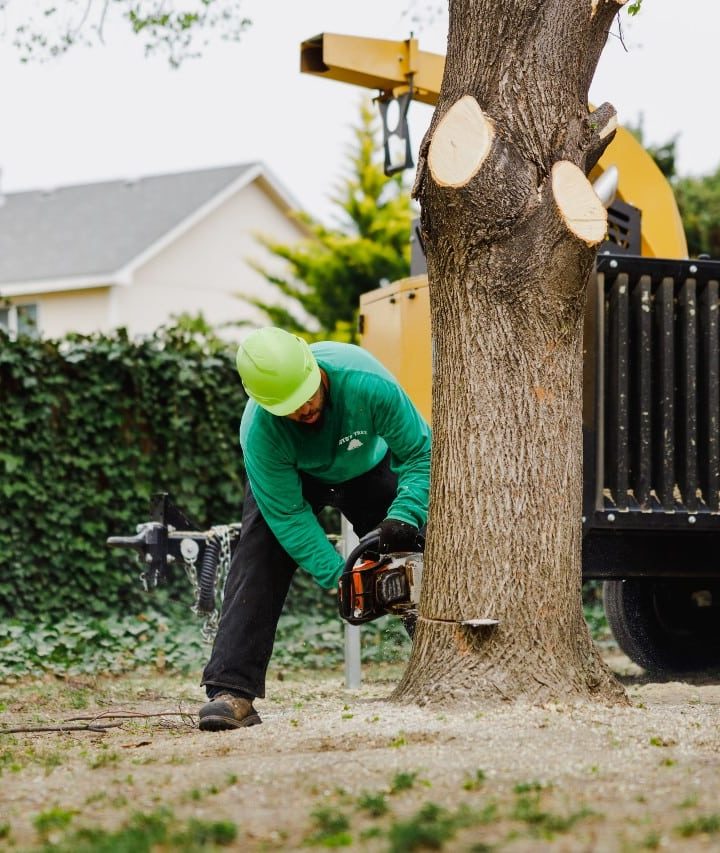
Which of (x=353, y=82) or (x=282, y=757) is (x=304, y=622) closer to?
(x=353, y=82)

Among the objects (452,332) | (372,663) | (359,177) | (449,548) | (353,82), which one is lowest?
(372,663)

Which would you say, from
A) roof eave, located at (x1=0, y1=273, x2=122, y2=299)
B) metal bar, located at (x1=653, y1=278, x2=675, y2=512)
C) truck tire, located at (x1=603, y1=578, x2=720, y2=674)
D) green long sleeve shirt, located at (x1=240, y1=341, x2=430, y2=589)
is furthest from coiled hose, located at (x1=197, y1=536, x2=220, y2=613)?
roof eave, located at (x1=0, y1=273, x2=122, y2=299)

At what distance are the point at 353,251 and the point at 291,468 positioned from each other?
1458cm

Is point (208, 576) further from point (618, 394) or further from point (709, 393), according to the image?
point (709, 393)

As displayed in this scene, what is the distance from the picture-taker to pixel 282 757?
12.1ft

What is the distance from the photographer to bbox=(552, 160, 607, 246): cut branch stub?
4.40m

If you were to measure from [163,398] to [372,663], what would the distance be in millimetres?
2720

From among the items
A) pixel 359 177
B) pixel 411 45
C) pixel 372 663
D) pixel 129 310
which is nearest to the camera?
pixel 411 45

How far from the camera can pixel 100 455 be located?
9055mm

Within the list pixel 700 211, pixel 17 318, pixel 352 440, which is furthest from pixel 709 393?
pixel 700 211

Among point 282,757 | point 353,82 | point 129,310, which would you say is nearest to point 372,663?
point 353,82

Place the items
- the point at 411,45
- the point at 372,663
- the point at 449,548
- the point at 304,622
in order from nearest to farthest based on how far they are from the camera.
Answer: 1. the point at 449,548
2. the point at 411,45
3. the point at 372,663
4. the point at 304,622

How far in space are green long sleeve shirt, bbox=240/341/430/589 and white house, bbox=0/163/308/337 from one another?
2069 cm

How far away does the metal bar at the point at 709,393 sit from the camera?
570 centimetres
